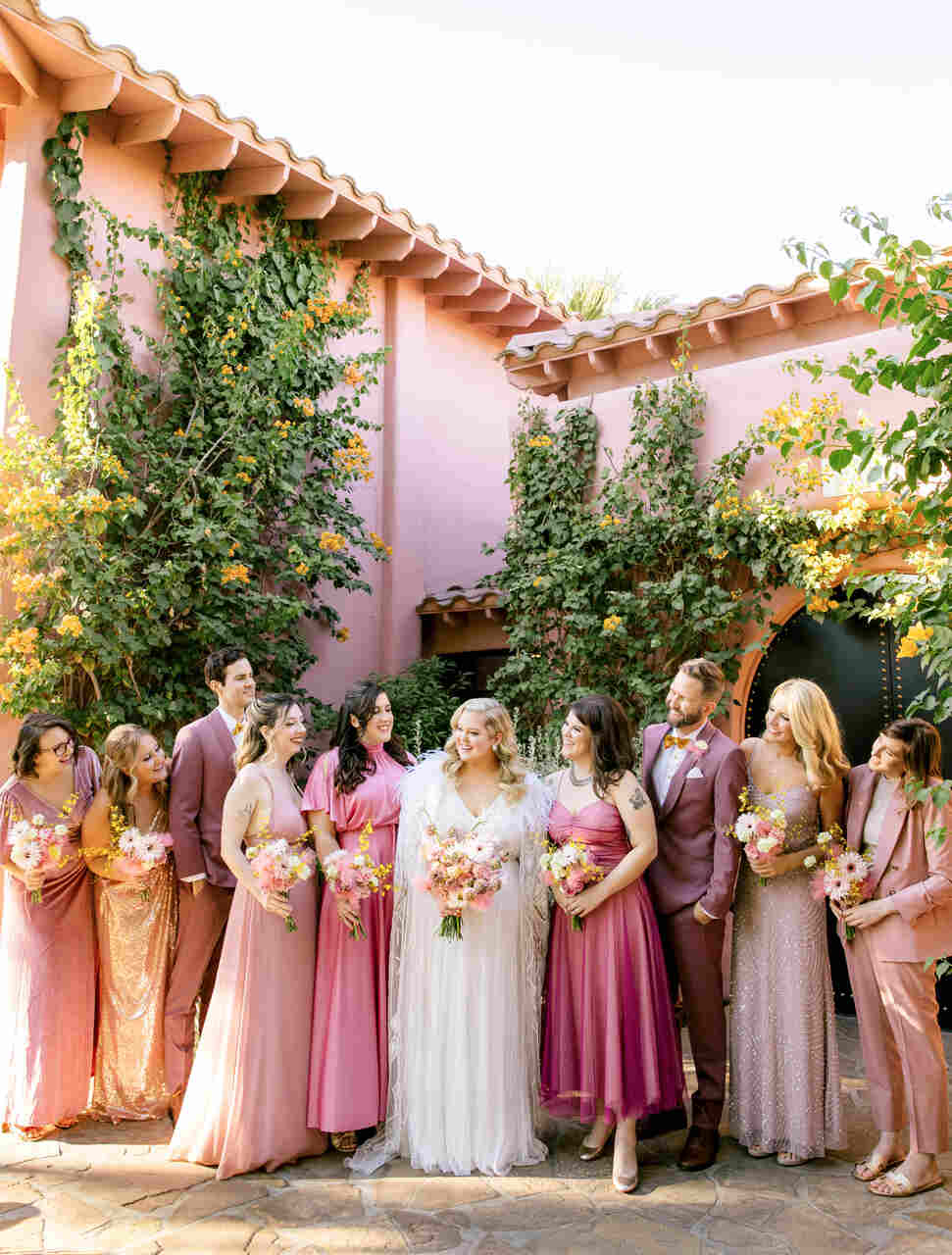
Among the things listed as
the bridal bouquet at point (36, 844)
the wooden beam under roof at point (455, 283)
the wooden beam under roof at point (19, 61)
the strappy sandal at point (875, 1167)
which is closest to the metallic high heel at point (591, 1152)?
the strappy sandal at point (875, 1167)

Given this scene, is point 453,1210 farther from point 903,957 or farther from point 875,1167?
point 903,957

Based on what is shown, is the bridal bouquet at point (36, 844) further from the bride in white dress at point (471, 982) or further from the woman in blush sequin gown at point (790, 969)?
the woman in blush sequin gown at point (790, 969)

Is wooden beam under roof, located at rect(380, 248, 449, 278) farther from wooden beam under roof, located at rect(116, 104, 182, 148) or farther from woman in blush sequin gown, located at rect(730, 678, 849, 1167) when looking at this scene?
woman in blush sequin gown, located at rect(730, 678, 849, 1167)

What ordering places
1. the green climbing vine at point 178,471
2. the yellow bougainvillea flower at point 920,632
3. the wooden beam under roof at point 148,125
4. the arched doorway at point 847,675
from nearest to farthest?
the yellow bougainvillea flower at point 920,632 < the green climbing vine at point 178,471 < the arched doorway at point 847,675 < the wooden beam under roof at point 148,125

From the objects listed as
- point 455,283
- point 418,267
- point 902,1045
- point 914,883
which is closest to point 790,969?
point 902,1045

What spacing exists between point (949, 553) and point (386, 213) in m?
7.55

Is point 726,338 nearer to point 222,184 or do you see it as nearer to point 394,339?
point 394,339

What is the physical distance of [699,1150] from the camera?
15.5 feet

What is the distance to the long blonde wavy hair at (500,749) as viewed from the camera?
488 cm

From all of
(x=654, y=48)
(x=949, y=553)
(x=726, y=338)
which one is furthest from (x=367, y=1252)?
(x=654, y=48)

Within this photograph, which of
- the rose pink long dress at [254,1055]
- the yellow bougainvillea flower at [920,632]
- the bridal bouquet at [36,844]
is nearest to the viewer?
the yellow bougainvillea flower at [920,632]

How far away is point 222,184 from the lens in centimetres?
874

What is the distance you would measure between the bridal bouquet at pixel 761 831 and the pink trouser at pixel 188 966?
8.45 feet

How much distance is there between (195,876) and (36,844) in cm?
75
